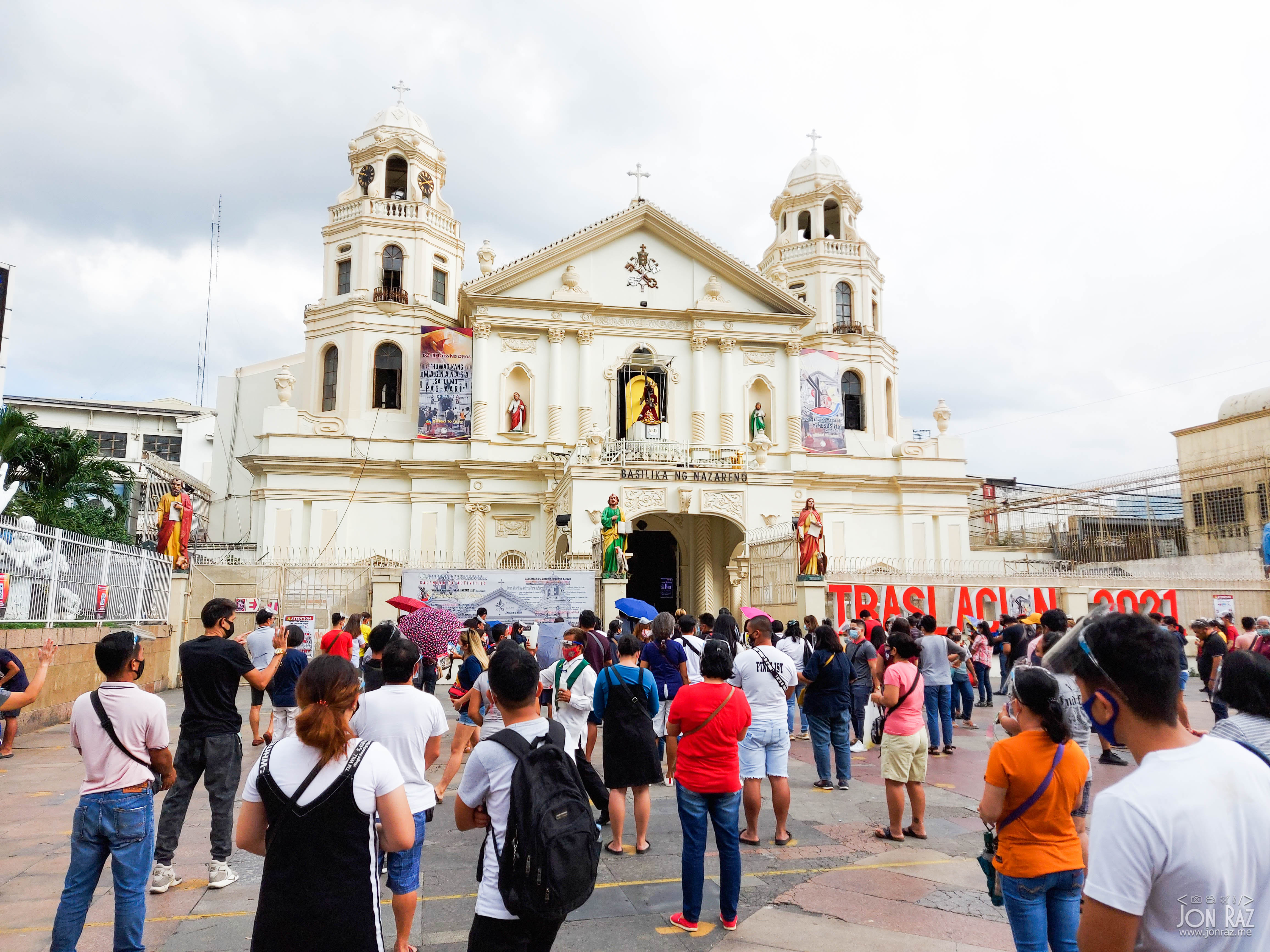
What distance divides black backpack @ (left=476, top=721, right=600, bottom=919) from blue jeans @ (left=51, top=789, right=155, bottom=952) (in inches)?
89.7

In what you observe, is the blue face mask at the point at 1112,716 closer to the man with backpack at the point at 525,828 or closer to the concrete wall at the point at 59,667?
the man with backpack at the point at 525,828

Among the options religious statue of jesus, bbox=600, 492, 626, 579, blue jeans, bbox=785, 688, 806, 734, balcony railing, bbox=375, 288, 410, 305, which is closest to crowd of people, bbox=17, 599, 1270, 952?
blue jeans, bbox=785, 688, 806, 734

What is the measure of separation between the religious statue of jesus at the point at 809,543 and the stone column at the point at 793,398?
Result: 1058 cm

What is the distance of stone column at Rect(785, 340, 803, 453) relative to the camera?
30173mm

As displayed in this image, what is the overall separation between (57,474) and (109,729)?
25.6 metres

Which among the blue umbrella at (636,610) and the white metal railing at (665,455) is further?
the white metal railing at (665,455)

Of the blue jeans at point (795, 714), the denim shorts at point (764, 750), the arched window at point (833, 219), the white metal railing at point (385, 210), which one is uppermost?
the arched window at point (833, 219)

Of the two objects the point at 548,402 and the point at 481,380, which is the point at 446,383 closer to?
the point at 481,380

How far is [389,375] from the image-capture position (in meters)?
30.5

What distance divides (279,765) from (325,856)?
38cm

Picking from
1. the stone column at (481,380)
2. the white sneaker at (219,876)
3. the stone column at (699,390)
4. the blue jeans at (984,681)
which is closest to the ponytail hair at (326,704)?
the white sneaker at (219,876)

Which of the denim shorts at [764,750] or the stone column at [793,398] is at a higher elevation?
the stone column at [793,398]

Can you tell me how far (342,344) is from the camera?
98.7ft

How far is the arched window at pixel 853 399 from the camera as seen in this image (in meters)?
33.8
